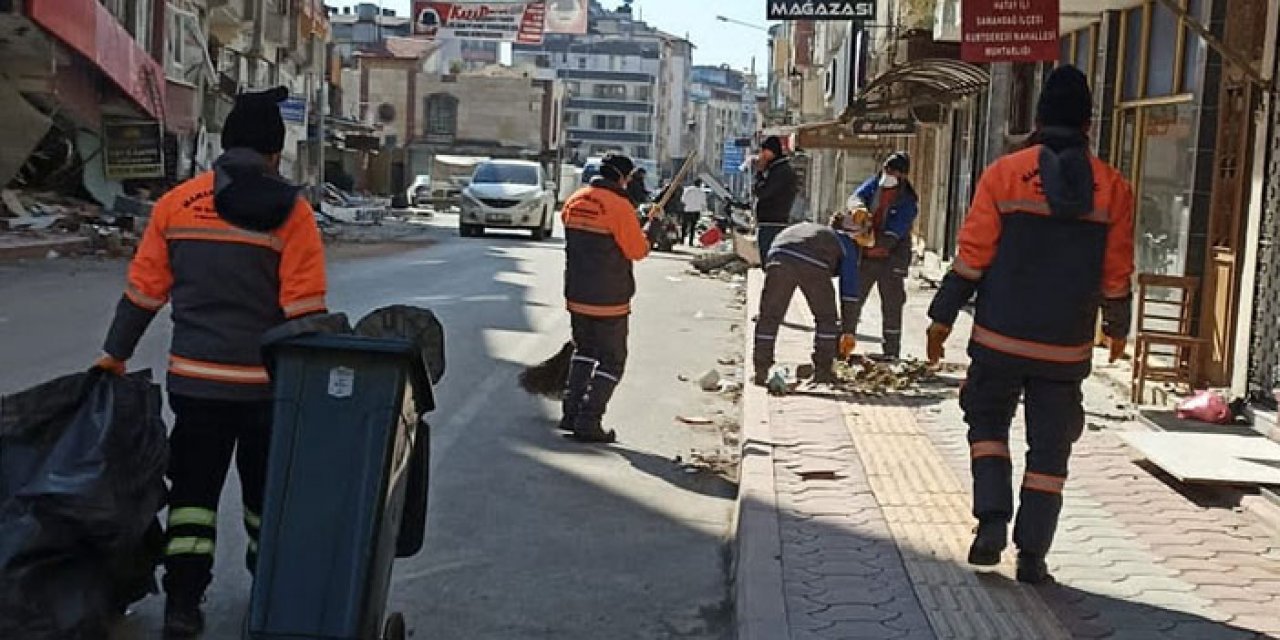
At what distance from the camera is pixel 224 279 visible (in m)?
5.08

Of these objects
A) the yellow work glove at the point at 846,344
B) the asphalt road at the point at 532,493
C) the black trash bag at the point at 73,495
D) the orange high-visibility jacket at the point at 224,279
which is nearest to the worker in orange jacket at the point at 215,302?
the orange high-visibility jacket at the point at 224,279

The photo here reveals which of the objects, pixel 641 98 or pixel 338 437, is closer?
pixel 338 437

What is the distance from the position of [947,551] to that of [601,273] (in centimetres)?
332

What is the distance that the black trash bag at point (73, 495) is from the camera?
15.1 ft

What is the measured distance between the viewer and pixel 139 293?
516 centimetres

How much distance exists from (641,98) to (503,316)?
417 feet

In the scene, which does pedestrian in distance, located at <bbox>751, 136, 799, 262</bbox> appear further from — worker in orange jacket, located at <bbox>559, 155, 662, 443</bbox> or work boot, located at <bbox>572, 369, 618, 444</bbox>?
work boot, located at <bbox>572, 369, 618, 444</bbox>

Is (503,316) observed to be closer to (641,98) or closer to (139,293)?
(139,293)

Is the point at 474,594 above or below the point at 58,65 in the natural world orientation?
below

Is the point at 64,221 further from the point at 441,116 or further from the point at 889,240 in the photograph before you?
the point at 441,116

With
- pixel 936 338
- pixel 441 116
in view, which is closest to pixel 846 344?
pixel 936 338

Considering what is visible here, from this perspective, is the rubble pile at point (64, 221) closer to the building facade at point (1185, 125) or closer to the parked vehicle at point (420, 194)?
the building facade at point (1185, 125)

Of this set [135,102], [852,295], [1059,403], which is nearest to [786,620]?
[1059,403]

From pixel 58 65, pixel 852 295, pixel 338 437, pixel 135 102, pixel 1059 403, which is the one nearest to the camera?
pixel 338 437
